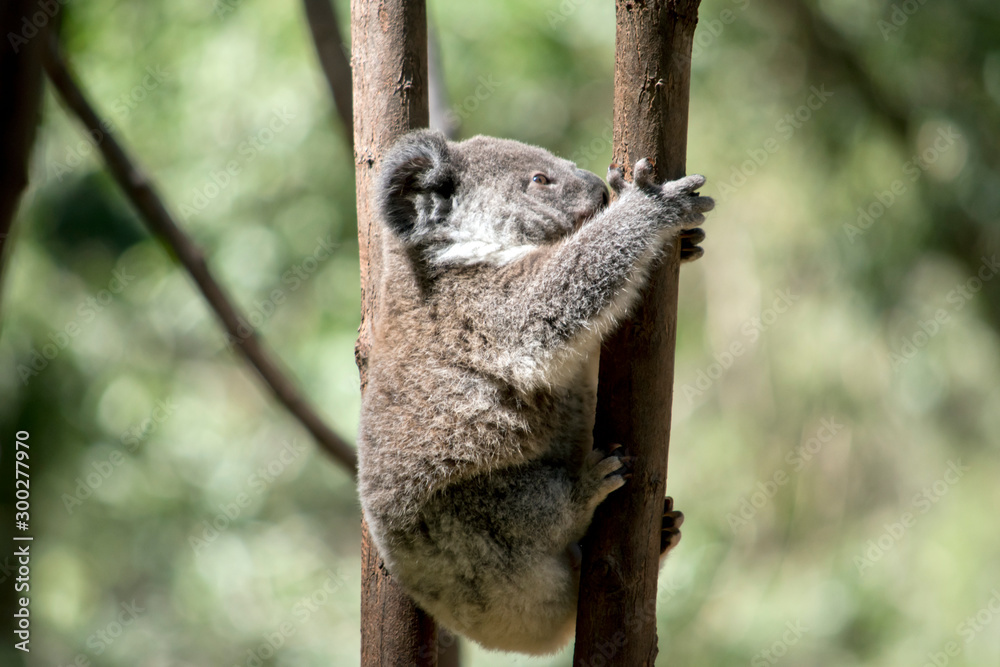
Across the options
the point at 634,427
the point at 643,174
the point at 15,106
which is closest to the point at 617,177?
the point at 643,174

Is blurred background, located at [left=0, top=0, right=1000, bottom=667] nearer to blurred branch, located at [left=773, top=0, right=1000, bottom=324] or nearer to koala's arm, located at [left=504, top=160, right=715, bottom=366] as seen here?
blurred branch, located at [left=773, top=0, right=1000, bottom=324]

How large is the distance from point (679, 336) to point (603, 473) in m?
3.35

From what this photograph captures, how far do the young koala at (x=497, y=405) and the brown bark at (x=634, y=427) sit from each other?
0.18 ft

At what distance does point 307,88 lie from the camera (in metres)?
5.75

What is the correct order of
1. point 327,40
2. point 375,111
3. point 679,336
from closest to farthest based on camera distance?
point 375,111, point 327,40, point 679,336

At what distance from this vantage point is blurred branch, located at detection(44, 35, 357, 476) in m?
3.27

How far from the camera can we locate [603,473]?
2.01m

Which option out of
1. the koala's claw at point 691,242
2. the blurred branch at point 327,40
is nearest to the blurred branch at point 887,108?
the blurred branch at point 327,40

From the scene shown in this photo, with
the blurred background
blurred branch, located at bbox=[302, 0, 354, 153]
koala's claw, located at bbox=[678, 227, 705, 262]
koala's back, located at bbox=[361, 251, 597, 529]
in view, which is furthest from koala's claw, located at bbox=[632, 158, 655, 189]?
the blurred background

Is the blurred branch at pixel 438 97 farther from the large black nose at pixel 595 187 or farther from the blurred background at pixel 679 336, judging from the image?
the large black nose at pixel 595 187

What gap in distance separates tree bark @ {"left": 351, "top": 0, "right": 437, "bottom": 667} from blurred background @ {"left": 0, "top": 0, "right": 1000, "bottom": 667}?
1.12m

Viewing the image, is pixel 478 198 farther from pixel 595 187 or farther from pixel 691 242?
pixel 691 242

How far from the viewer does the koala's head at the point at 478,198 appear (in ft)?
8.02

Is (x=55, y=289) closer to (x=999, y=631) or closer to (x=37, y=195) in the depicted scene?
(x=37, y=195)
